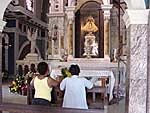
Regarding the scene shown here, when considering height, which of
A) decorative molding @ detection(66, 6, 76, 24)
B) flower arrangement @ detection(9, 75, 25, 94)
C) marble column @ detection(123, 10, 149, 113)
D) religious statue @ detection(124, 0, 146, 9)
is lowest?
flower arrangement @ detection(9, 75, 25, 94)

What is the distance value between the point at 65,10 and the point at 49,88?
7699 millimetres

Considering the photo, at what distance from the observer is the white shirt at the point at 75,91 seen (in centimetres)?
461

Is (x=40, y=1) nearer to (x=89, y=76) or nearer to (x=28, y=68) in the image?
(x=28, y=68)

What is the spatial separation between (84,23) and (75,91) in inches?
307

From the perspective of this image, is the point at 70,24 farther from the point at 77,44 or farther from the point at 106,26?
the point at 106,26

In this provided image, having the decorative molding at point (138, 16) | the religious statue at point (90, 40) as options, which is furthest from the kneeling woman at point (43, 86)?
the religious statue at point (90, 40)

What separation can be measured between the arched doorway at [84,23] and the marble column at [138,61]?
7801 mm

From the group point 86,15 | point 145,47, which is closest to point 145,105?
point 145,47

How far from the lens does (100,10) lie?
1220cm

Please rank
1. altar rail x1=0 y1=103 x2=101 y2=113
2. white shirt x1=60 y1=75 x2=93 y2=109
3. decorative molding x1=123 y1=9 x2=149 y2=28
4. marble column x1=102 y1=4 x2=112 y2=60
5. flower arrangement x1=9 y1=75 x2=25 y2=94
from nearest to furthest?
decorative molding x1=123 y1=9 x2=149 y2=28 → altar rail x1=0 y1=103 x2=101 y2=113 → white shirt x1=60 y1=75 x2=93 y2=109 → flower arrangement x1=9 y1=75 x2=25 y2=94 → marble column x1=102 y1=4 x2=112 y2=60

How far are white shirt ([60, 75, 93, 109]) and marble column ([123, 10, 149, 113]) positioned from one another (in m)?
0.80

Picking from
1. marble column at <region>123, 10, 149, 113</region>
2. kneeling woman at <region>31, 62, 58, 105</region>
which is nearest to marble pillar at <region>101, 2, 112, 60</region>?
kneeling woman at <region>31, 62, 58, 105</region>

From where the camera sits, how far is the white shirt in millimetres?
4613

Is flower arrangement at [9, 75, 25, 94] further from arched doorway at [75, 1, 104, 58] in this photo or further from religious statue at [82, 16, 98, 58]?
arched doorway at [75, 1, 104, 58]
